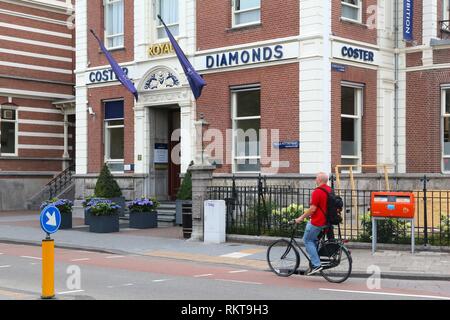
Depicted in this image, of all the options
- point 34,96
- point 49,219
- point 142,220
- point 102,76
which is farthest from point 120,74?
point 49,219

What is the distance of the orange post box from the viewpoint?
15.0 metres

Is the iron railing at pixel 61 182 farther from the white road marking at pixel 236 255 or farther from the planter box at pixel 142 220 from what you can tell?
the white road marking at pixel 236 255

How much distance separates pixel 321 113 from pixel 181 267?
307 inches

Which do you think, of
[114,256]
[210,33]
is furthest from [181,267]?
[210,33]

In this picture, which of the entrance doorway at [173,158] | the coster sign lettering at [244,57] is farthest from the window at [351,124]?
the entrance doorway at [173,158]

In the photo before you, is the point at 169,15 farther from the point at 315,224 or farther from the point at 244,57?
the point at 315,224

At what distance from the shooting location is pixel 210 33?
22875 mm

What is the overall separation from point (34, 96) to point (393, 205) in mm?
21747

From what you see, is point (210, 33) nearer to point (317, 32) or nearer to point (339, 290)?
point (317, 32)

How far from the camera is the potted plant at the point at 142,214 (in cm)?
2220

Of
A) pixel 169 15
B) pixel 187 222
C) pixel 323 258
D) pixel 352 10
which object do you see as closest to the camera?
pixel 323 258

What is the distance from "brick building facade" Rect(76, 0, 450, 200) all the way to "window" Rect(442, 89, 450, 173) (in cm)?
5

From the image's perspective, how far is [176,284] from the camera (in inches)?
453

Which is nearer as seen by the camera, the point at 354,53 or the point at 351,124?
the point at 354,53
